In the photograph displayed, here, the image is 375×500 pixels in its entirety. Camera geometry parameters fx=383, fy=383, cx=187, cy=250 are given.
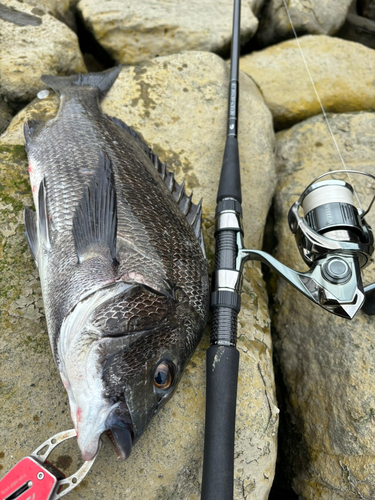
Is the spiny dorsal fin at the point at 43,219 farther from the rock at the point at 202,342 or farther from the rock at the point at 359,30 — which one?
the rock at the point at 359,30

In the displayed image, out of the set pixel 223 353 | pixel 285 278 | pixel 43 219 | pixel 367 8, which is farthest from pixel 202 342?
pixel 367 8

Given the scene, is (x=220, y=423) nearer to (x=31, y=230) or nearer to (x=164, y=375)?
(x=164, y=375)

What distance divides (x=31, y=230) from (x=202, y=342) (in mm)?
1182

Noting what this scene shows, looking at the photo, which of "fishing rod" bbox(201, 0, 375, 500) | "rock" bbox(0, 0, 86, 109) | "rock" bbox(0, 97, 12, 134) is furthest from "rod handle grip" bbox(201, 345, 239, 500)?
"rock" bbox(0, 0, 86, 109)

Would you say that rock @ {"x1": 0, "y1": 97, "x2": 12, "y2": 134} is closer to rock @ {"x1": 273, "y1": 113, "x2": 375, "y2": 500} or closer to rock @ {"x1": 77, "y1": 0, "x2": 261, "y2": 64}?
rock @ {"x1": 77, "y1": 0, "x2": 261, "y2": 64}

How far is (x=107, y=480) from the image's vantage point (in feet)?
6.01

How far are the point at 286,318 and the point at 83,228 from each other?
1548mm

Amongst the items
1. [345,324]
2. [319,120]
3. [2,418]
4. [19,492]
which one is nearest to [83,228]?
[2,418]

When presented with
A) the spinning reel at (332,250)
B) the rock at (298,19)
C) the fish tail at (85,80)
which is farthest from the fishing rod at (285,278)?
the rock at (298,19)

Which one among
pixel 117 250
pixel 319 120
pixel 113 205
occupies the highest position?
pixel 113 205

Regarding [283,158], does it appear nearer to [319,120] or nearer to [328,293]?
[319,120]

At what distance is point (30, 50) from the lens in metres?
3.32

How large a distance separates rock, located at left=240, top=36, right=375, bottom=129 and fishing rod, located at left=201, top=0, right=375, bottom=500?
1.92 metres

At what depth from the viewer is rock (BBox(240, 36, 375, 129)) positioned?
378 cm
